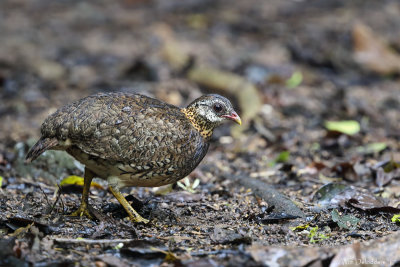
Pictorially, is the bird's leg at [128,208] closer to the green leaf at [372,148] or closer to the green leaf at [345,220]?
the green leaf at [345,220]

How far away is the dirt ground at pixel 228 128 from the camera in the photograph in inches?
175

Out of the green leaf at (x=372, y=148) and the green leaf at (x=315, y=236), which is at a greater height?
the green leaf at (x=372, y=148)

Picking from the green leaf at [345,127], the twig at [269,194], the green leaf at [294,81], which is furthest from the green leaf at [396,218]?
the green leaf at [294,81]

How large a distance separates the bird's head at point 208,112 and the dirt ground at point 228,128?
0.79 meters

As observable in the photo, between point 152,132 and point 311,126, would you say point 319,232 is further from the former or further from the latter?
point 311,126

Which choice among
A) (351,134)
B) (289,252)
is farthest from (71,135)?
(351,134)

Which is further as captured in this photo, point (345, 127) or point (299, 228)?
point (345, 127)

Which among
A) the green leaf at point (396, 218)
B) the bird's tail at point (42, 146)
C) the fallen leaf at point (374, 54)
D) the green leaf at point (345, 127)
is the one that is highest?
the fallen leaf at point (374, 54)

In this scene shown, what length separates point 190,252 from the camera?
4359 mm

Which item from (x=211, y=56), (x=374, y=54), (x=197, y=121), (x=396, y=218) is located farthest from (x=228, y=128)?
(x=396, y=218)

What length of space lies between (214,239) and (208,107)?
1.69 meters

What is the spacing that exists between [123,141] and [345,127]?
13.3 feet

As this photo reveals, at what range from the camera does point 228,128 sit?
893 centimetres

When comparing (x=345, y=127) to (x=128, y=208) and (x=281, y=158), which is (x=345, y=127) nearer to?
(x=281, y=158)
